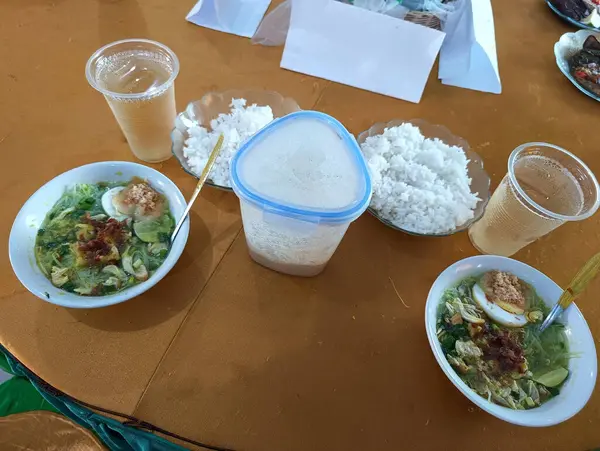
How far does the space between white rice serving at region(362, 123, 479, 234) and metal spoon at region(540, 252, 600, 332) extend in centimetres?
24

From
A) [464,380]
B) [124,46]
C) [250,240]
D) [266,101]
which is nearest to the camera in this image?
[464,380]

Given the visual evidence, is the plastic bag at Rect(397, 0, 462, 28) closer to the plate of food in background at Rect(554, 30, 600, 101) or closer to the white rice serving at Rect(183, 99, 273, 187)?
the plate of food in background at Rect(554, 30, 600, 101)

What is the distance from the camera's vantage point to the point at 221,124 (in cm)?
104

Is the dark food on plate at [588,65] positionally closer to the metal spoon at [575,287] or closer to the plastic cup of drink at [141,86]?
the metal spoon at [575,287]

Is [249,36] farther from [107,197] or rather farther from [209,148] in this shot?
[107,197]

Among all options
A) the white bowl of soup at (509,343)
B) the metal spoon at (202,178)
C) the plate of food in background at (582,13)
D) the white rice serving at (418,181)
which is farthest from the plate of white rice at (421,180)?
the plate of food in background at (582,13)

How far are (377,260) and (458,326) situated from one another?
0.72 ft

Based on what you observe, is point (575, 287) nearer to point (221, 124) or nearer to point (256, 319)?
point (256, 319)

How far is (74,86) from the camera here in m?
1.16

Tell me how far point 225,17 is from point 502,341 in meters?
1.18

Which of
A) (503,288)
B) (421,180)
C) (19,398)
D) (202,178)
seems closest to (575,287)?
(503,288)

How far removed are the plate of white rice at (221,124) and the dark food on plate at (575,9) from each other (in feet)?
3.74

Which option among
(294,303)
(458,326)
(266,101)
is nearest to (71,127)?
(266,101)

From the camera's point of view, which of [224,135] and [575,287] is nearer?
[575,287]
